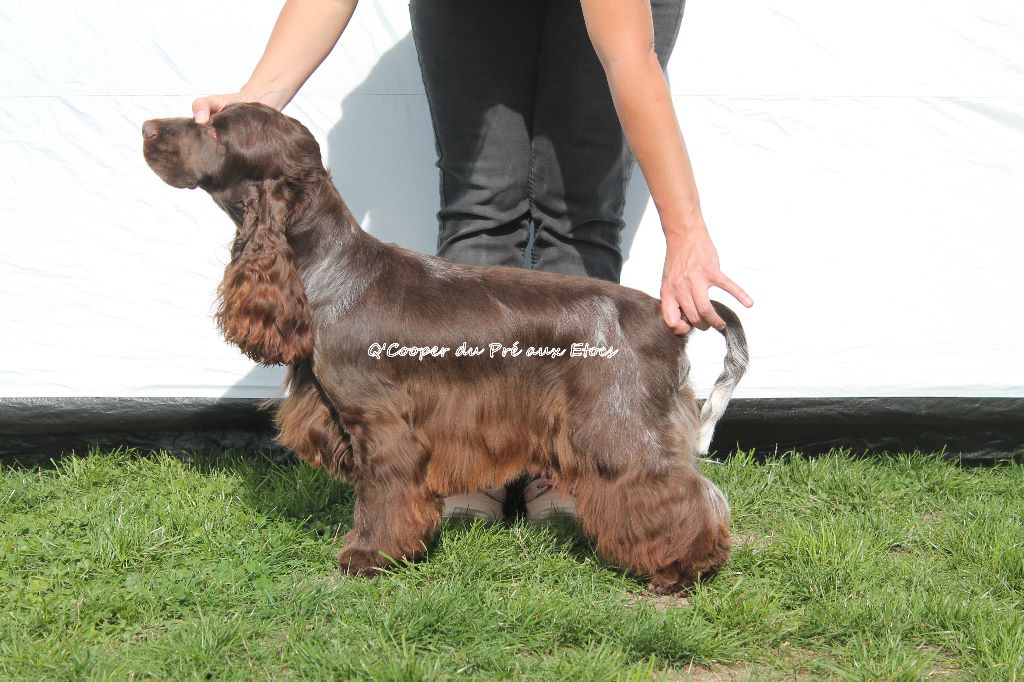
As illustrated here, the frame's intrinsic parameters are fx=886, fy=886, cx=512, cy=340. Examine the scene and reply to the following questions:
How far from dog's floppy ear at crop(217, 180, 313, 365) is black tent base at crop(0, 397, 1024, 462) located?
1181 mm

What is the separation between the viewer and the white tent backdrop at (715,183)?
3732mm

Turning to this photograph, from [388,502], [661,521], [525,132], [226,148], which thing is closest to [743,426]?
[661,521]

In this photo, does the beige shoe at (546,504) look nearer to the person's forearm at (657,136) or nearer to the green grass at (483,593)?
the green grass at (483,593)

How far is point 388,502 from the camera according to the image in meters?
2.76

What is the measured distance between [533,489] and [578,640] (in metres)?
0.89

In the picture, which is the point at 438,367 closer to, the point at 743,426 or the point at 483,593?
the point at 483,593

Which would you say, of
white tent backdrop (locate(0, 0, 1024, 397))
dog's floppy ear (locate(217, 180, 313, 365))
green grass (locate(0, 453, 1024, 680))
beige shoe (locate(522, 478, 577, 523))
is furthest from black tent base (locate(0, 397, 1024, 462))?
dog's floppy ear (locate(217, 180, 313, 365))

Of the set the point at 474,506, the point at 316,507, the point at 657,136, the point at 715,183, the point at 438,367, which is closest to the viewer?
the point at 657,136

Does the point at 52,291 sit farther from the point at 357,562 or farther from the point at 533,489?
the point at 533,489

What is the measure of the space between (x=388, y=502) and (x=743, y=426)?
174 cm

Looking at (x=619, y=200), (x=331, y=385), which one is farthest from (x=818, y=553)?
(x=331, y=385)

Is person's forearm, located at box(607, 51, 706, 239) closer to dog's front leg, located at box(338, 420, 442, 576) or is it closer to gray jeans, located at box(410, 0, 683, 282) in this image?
gray jeans, located at box(410, 0, 683, 282)

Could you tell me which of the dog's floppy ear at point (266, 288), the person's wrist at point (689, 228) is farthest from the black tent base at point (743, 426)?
the person's wrist at point (689, 228)

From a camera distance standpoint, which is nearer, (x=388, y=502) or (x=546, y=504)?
(x=388, y=502)
